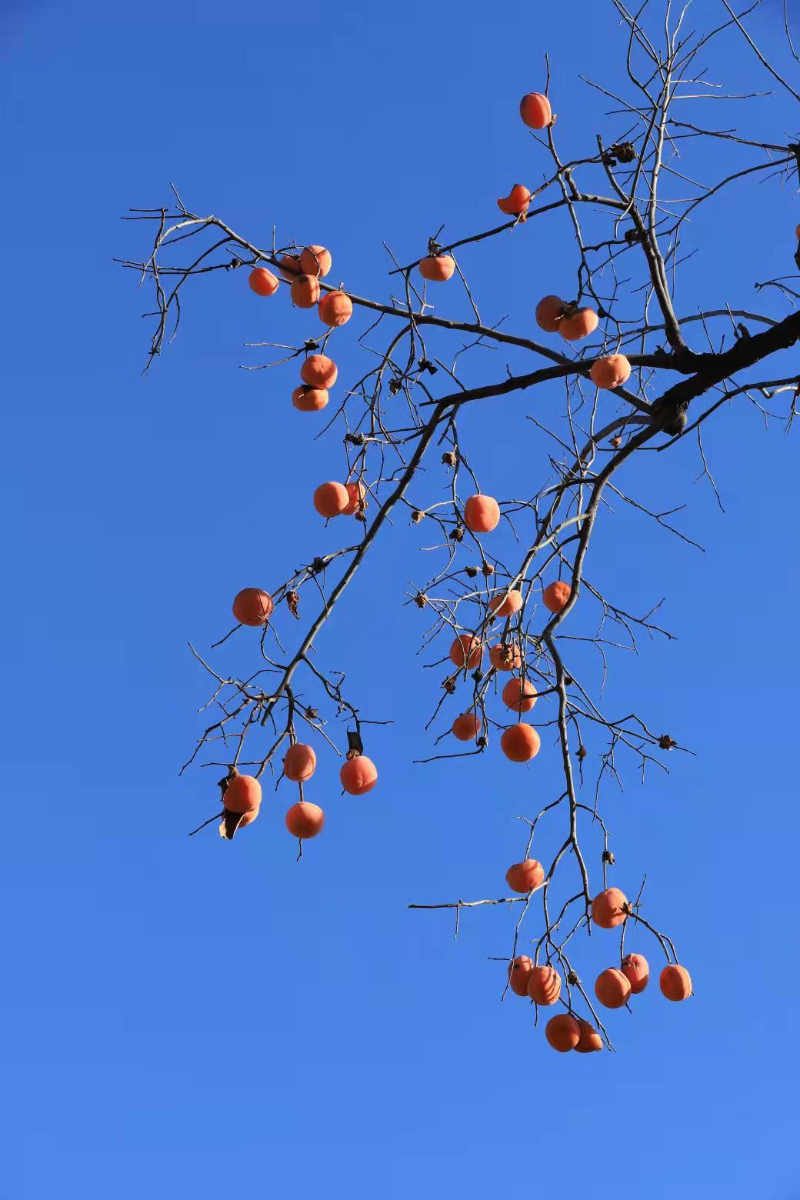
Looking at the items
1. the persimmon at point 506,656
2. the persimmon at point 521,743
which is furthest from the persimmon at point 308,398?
the persimmon at point 521,743

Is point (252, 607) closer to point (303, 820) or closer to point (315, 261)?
point (303, 820)

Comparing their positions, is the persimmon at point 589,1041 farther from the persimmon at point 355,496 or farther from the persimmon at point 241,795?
the persimmon at point 355,496

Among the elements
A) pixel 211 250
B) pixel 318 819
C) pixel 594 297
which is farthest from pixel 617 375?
pixel 318 819

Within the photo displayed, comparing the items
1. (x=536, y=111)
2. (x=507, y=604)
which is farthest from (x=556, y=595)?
(x=536, y=111)

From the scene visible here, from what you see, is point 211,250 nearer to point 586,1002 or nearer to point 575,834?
point 575,834

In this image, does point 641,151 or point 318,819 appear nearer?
point 318,819

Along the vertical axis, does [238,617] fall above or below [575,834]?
above

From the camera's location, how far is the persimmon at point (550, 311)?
150 inches

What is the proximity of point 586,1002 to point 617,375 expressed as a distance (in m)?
1.63

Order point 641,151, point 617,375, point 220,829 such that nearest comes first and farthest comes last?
point 220,829 → point 617,375 → point 641,151

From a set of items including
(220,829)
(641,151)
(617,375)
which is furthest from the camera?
(641,151)

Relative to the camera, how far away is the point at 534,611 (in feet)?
12.8

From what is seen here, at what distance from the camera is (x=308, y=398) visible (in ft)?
13.2

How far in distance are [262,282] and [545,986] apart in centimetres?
209
